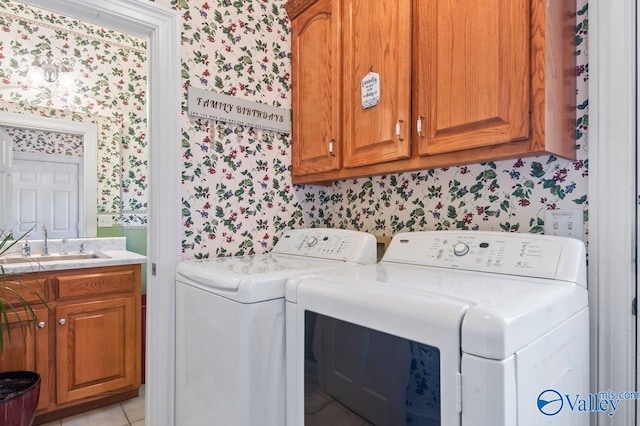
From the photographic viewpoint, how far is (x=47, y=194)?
2.57 m

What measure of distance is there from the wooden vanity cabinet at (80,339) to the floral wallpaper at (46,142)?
1035 millimetres

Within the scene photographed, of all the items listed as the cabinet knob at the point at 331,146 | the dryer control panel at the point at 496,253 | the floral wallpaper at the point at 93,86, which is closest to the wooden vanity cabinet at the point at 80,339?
the floral wallpaper at the point at 93,86

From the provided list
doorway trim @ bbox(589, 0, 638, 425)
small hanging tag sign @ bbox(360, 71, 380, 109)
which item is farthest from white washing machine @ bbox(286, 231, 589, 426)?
small hanging tag sign @ bbox(360, 71, 380, 109)

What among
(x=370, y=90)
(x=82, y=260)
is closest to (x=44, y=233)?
(x=82, y=260)

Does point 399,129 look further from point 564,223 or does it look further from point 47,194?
point 47,194

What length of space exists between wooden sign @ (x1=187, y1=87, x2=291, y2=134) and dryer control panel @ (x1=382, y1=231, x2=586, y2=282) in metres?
0.94

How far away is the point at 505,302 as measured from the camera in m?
0.71

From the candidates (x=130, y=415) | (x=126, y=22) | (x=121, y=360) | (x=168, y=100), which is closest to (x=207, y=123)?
(x=168, y=100)

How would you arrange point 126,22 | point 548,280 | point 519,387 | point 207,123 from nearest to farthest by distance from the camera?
point 519,387, point 548,280, point 126,22, point 207,123

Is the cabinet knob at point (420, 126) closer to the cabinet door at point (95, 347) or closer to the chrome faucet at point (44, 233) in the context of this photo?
the cabinet door at point (95, 347)

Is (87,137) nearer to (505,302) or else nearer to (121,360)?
(121,360)

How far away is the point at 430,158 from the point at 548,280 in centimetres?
54

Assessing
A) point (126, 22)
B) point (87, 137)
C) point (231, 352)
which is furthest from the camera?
point (87, 137)

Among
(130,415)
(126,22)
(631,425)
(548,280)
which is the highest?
(126,22)
